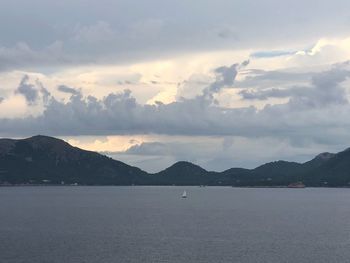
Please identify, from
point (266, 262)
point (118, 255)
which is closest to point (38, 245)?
point (118, 255)

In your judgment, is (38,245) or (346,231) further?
(346,231)

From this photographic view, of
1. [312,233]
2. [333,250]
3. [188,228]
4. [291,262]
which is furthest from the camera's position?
[188,228]

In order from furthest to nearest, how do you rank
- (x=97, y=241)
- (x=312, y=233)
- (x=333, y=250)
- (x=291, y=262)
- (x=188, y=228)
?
(x=188, y=228) → (x=312, y=233) → (x=97, y=241) → (x=333, y=250) → (x=291, y=262)

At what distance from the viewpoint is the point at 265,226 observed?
190m

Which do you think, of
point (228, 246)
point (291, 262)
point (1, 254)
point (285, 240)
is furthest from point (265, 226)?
point (1, 254)

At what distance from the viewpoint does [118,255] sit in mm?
127250

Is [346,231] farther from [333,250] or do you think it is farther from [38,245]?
[38,245]

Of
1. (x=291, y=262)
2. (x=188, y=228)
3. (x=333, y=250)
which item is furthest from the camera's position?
(x=188, y=228)

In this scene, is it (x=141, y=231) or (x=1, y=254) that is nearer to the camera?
(x=1, y=254)

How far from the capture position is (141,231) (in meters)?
173

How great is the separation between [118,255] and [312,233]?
66052 millimetres

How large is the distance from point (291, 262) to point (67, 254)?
45229 mm

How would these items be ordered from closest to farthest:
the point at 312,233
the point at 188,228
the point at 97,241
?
the point at 97,241
the point at 312,233
the point at 188,228

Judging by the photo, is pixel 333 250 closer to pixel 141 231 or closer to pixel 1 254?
pixel 141 231
